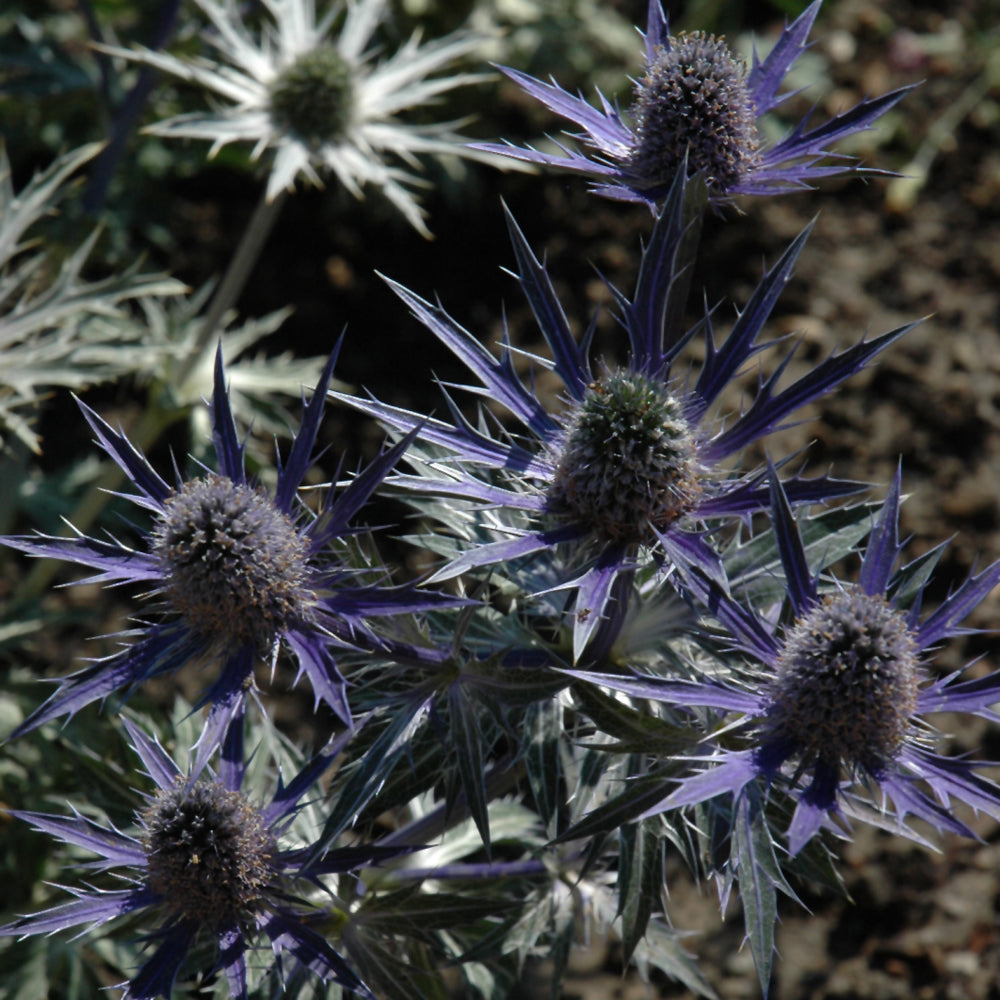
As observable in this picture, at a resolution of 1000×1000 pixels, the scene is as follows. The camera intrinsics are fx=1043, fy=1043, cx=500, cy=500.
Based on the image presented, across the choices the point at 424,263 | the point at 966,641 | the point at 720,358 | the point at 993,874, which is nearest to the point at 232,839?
the point at 720,358

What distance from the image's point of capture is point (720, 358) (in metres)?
1.15

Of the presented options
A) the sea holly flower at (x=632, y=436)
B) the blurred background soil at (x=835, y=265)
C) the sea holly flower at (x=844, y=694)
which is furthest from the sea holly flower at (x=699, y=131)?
the blurred background soil at (x=835, y=265)

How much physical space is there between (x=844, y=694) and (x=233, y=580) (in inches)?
23.9

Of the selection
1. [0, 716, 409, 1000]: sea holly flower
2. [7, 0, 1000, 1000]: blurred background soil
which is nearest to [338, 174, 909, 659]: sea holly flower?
[0, 716, 409, 1000]: sea holly flower

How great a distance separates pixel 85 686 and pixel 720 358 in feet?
2.42

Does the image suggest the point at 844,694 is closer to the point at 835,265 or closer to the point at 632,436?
the point at 632,436

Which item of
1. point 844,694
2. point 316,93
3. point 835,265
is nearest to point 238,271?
point 316,93

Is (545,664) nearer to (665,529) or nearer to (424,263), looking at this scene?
(665,529)

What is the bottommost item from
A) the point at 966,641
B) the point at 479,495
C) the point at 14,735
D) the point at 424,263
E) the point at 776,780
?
the point at 14,735

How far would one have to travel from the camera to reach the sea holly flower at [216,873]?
109 centimetres

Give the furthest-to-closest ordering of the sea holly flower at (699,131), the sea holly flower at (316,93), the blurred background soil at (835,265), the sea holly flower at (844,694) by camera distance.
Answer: the blurred background soil at (835,265)
the sea holly flower at (316,93)
the sea holly flower at (699,131)
the sea holly flower at (844,694)

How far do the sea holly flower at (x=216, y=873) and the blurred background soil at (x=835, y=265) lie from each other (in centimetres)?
136

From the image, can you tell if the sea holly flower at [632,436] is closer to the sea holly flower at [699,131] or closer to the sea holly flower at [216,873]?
the sea holly flower at [699,131]

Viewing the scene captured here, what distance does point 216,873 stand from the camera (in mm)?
1102
